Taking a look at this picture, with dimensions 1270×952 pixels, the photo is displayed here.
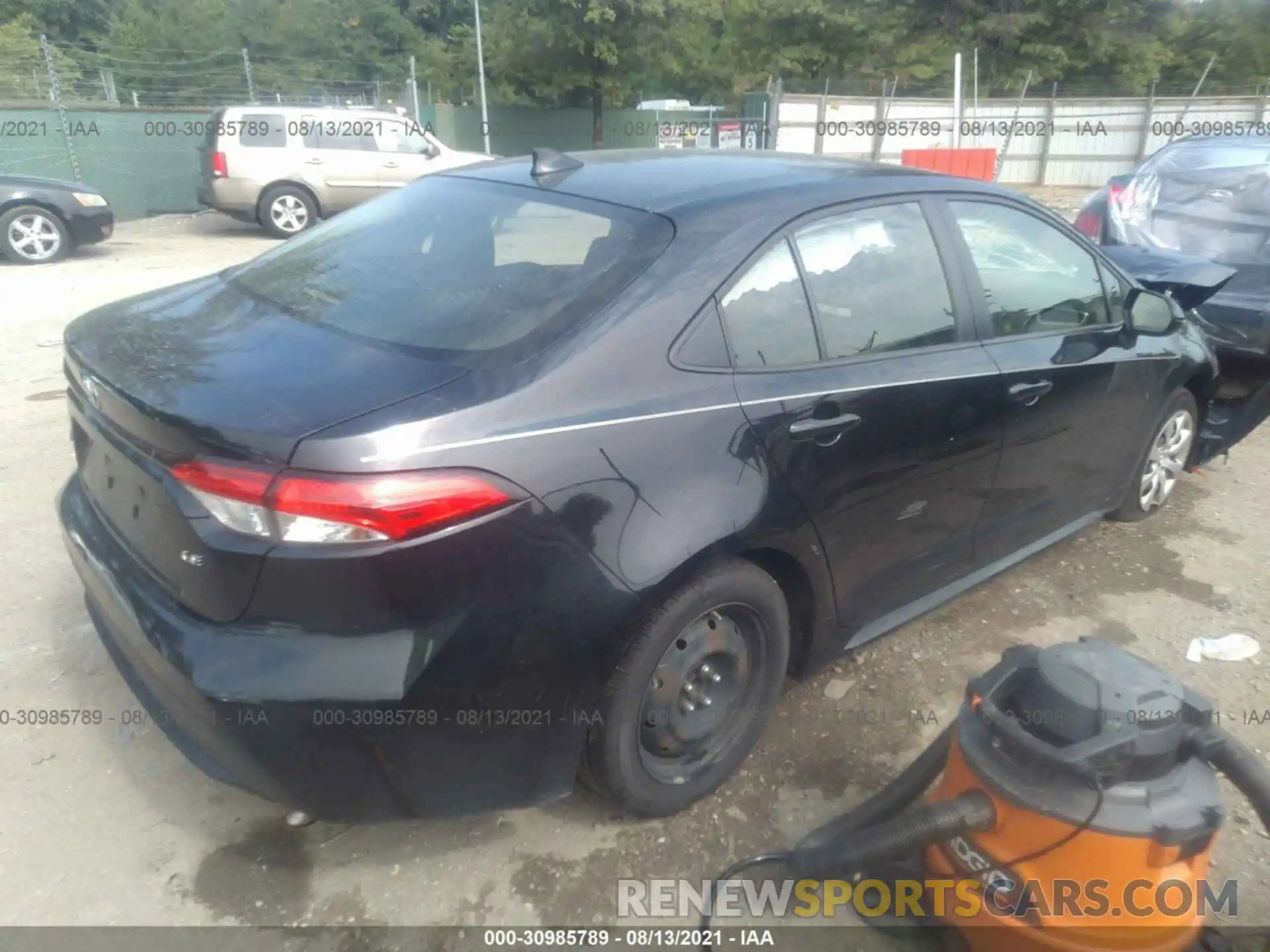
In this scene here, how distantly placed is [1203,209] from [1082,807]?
5.76 meters

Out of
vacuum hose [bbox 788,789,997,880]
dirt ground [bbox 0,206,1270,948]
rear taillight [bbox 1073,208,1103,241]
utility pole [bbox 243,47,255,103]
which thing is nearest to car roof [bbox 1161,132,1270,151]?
rear taillight [bbox 1073,208,1103,241]

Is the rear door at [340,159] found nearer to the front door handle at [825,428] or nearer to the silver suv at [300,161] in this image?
the silver suv at [300,161]

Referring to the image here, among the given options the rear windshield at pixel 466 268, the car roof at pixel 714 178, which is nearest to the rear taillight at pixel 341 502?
the rear windshield at pixel 466 268

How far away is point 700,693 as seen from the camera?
97.2 inches

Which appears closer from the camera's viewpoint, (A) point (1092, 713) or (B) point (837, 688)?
(A) point (1092, 713)

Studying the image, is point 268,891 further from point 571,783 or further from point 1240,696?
point 1240,696

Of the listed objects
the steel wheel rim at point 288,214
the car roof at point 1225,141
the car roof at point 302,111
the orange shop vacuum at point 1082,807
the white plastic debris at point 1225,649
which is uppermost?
the car roof at point 302,111

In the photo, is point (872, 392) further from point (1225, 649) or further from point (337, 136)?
point (337, 136)

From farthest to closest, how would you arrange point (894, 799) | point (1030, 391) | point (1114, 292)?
1. point (1114, 292)
2. point (1030, 391)
3. point (894, 799)

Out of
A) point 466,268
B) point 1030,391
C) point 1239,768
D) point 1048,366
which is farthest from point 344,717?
point 1048,366

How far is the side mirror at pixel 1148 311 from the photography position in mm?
3541

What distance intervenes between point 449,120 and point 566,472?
27813 mm

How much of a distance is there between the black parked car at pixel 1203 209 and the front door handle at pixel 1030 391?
282cm

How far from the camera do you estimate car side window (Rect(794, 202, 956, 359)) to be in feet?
8.47
